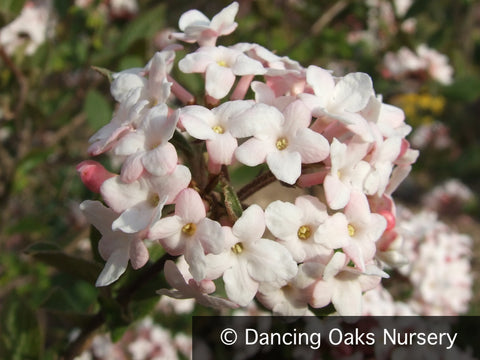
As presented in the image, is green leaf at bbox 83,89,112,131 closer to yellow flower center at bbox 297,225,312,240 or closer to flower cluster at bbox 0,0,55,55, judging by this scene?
flower cluster at bbox 0,0,55,55

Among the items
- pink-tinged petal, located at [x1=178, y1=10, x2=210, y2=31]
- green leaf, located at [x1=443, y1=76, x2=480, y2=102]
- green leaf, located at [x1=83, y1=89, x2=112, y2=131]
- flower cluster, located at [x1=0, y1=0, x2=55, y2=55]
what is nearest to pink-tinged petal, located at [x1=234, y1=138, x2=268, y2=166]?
pink-tinged petal, located at [x1=178, y1=10, x2=210, y2=31]

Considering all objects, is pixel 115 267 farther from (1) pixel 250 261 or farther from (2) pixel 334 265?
(2) pixel 334 265

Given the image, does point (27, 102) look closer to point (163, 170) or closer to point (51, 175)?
point (51, 175)

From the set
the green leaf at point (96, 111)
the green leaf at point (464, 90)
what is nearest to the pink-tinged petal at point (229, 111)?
the green leaf at point (96, 111)

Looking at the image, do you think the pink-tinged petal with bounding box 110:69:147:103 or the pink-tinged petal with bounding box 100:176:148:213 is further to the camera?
the pink-tinged petal with bounding box 110:69:147:103

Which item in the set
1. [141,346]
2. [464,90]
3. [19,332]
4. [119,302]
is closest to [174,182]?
[119,302]

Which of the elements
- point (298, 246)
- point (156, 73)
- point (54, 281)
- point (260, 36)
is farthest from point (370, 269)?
point (260, 36)

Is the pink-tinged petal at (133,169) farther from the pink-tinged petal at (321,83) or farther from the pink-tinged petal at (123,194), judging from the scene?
the pink-tinged petal at (321,83)
